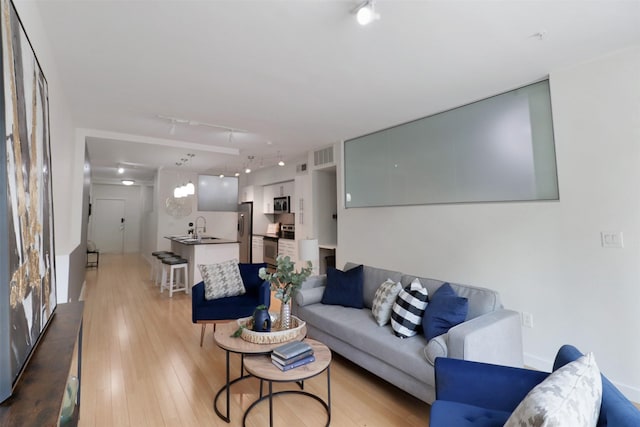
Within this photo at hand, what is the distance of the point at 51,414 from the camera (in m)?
0.78

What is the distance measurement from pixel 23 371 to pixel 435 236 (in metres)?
3.67

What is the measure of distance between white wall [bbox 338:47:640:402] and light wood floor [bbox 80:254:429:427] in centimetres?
164

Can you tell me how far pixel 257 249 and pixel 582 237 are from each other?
6.81 m

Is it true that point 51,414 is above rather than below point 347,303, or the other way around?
above

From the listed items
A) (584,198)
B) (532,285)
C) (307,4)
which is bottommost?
(532,285)

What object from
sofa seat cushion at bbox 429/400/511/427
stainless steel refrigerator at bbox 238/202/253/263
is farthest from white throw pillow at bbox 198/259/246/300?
stainless steel refrigerator at bbox 238/202/253/263

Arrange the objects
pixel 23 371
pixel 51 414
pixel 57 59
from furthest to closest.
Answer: pixel 57 59
pixel 23 371
pixel 51 414

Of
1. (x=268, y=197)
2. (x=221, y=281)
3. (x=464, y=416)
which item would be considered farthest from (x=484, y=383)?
(x=268, y=197)

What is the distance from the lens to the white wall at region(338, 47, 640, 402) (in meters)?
2.37

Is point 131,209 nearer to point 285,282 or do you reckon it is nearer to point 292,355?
point 285,282

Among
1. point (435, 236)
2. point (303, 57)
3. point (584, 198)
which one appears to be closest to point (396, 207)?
point (435, 236)

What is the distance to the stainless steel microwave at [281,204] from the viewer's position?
279 inches

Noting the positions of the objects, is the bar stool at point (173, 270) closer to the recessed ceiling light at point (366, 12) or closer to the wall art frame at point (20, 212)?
the wall art frame at point (20, 212)

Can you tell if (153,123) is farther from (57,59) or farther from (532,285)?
(532,285)
